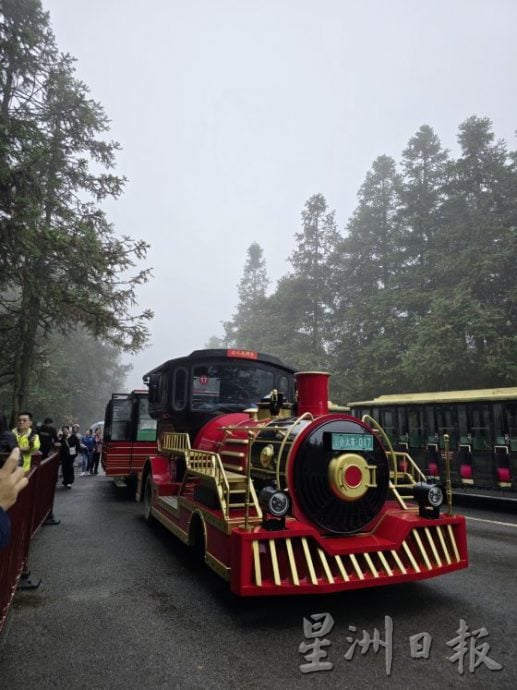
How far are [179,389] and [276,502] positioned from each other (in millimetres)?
3466

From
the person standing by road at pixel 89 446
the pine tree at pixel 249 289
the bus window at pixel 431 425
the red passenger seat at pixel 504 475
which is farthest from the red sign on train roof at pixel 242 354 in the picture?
the pine tree at pixel 249 289

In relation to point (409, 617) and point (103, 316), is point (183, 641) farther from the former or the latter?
point (103, 316)

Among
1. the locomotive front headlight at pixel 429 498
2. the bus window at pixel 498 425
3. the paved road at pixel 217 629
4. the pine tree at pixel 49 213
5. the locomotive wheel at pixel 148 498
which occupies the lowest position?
the paved road at pixel 217 629

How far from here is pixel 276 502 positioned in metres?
3.73

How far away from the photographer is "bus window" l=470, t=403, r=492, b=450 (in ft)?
35.4

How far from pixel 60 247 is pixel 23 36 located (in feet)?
22.5

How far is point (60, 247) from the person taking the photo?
42.8 ft

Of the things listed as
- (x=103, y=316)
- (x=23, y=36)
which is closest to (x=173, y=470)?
(x=103, y=316)

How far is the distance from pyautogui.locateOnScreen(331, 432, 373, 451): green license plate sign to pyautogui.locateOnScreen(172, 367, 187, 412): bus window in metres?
3.10

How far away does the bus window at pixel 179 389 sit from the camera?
266 inches

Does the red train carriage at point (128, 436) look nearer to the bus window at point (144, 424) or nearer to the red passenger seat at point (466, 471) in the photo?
the bus window at point (144, 424)

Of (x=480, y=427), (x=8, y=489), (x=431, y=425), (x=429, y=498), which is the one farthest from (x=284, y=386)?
(x=431, y=425)

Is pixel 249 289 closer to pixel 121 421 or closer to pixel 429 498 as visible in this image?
pixel 121 421

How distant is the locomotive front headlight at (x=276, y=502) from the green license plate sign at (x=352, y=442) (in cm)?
75
